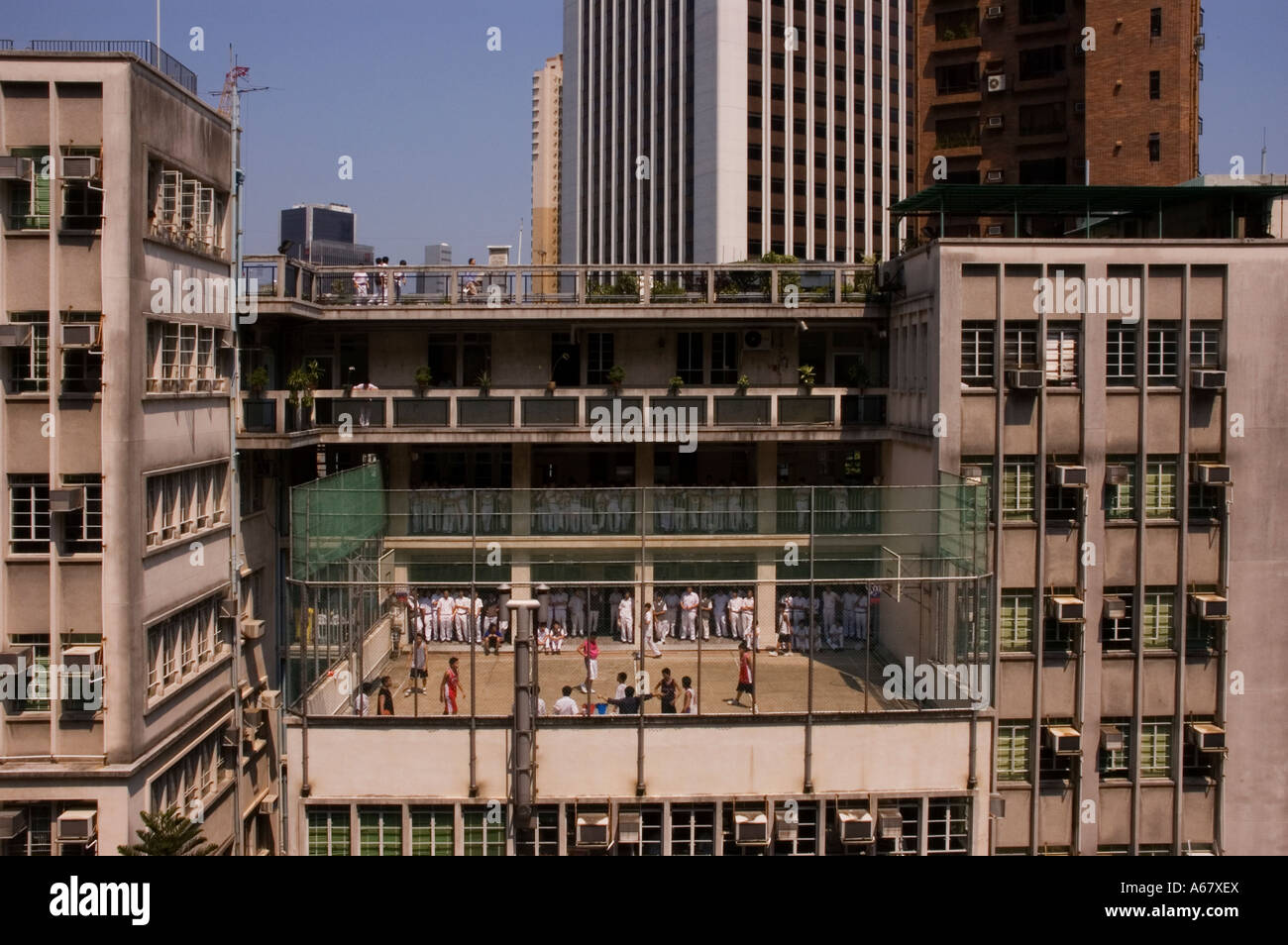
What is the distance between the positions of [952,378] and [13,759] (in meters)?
19.4

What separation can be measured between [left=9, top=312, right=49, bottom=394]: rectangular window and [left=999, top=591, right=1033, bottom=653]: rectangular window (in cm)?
1924

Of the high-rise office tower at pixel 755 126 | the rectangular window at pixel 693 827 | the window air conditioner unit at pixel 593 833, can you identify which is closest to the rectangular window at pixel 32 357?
the window air conditioner unit at pixel 593 833

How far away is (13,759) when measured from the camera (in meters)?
21.7

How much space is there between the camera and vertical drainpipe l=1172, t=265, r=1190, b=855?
86.3 ft

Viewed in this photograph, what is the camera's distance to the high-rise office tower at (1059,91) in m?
47.7

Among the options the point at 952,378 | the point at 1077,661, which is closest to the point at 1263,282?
the point at 952,378

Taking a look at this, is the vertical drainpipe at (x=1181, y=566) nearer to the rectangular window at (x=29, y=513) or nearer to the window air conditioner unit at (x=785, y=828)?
the window air conditioner unit at (x=785, y=828)

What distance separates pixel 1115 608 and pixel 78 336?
20914 millimetres

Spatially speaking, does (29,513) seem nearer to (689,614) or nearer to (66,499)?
(66,499)

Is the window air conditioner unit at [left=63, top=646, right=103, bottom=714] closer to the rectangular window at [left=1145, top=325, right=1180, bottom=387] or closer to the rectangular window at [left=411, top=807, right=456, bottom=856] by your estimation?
the rectangular window at [left=411, top=807, right=456, bottom=856]

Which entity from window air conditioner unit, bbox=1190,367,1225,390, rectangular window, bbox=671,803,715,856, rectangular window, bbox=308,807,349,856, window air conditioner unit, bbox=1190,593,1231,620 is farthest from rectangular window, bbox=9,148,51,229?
window air conditioner unit, bbox=1190,593,1231,620

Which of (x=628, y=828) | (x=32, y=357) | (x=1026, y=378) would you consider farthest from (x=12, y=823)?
(x=1026, y=378)

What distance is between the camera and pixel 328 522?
21.9m
